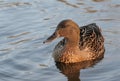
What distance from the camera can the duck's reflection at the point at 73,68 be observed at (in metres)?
10.4

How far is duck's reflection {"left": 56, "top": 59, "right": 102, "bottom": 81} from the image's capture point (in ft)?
34.0

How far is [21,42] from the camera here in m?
12.1

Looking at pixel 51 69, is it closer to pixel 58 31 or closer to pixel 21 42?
pixel 58 31

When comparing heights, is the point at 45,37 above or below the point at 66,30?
below

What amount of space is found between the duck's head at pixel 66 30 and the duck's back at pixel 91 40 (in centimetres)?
34

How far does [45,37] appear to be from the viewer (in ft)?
40.5

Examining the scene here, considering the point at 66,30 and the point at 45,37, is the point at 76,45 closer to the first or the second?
the point at 66,30

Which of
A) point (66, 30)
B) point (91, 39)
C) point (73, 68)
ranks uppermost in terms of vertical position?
point (66, 30)

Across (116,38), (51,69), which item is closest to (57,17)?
(116,38)

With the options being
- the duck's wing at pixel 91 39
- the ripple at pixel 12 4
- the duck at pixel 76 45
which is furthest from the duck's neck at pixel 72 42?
the ripple at pixel 12 4

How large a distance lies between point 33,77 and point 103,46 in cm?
236

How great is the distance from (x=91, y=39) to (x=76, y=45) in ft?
1.49

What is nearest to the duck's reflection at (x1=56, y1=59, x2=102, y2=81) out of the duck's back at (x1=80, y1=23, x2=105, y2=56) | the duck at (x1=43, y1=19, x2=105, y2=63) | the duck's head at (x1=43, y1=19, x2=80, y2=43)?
the duck at (x1=43, y1=19, x2=105, y2=63)

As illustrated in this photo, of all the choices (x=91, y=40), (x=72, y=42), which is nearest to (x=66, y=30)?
(x=72, y=42)
